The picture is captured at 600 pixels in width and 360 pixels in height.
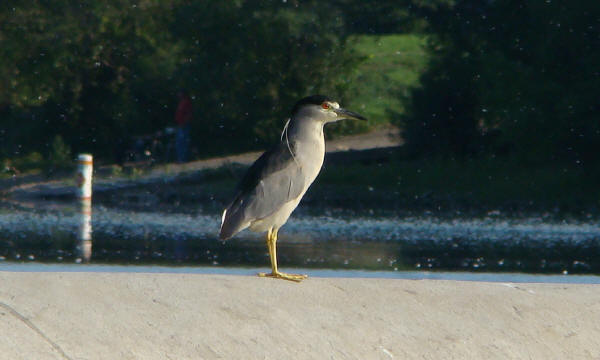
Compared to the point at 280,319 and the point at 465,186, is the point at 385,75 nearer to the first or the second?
the point at 465,186

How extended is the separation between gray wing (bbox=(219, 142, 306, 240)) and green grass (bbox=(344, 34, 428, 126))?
636 inches

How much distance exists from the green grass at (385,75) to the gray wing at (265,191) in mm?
16165

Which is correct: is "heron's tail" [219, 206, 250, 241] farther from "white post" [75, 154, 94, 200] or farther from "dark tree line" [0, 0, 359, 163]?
"dark tree line" [0, 0, 359, 163]

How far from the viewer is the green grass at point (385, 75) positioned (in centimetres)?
2664

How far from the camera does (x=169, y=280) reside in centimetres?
570

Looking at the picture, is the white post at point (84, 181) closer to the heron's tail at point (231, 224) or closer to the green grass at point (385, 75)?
the green grass at point (385, 75)

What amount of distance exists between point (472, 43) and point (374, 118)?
6.74m

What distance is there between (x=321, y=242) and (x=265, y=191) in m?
6.45

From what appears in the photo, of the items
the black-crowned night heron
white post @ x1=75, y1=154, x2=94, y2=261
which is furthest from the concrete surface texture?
white post @ x1=75, y1=154, x2=94, y2=261

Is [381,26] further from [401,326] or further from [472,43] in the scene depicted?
[401,326]

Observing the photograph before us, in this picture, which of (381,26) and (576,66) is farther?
(381,26)

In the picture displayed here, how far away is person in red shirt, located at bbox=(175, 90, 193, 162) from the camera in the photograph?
25.3 meters

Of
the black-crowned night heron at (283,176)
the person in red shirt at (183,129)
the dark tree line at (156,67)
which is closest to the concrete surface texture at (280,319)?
the black-crowned night heron at (283,176)

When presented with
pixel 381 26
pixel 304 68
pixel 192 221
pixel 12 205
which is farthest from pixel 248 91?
pixel 192 221
